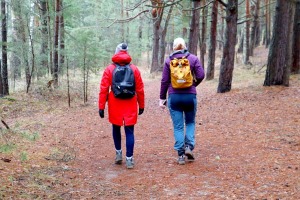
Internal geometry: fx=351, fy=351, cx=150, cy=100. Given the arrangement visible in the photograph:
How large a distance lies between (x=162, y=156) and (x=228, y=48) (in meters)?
7.43


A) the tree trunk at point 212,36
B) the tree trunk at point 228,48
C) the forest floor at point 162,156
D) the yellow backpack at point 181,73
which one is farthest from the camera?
the tree trunk at point 212,36

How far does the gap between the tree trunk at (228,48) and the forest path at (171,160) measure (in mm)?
2396

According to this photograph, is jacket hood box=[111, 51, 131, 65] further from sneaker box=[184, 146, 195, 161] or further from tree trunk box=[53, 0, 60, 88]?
tree trunk box=[53, 0, 60, 88]

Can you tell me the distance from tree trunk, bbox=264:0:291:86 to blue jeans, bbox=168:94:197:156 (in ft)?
22.3

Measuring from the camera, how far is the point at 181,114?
584 cm

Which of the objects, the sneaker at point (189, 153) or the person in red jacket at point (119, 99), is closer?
the person in red jacket at point (119, 99)

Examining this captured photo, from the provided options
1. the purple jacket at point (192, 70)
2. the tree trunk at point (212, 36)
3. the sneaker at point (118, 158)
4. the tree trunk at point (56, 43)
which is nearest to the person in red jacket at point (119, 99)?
the sneaker at point (118, 158)

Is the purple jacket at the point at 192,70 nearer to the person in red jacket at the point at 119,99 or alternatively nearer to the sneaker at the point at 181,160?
the person in red jacket at the point at 119,99

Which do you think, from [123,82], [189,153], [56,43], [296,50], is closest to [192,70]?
[123,82]

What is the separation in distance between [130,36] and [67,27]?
21.5m

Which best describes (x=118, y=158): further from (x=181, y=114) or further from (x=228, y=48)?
(x=228, y=48)

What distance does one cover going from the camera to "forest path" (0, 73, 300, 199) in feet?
14.9

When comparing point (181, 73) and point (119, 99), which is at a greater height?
point (181, 73)

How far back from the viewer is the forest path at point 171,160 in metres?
4.55
